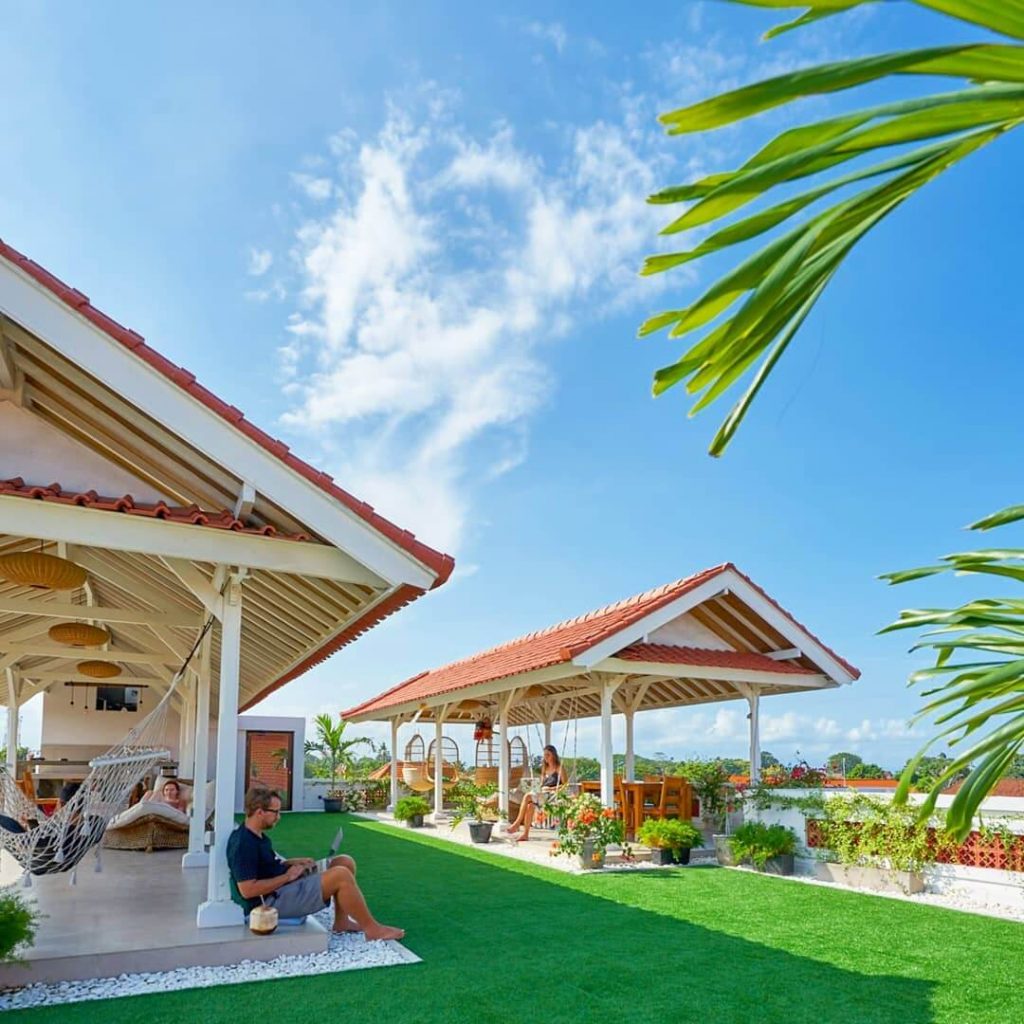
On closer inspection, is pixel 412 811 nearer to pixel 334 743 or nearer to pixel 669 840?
pixel 669 840

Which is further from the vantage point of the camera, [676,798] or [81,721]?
[81,721]

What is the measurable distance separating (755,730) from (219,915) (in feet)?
28.2

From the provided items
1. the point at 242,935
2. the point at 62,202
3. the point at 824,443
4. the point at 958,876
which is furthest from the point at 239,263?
the point at 958,876

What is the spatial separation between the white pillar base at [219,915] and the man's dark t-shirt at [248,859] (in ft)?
0.31

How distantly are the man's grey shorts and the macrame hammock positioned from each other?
2.13m

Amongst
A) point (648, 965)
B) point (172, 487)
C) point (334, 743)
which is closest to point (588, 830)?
point (648, 965)

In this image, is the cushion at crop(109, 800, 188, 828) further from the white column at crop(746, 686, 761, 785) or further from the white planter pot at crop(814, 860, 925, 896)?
the white planter pot at crop(814, 860, 925, 896)

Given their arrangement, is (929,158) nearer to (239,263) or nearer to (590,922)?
(590,922)

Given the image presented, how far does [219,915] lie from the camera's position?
20.3 ft

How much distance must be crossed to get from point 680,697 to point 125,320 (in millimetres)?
11990

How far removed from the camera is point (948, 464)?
1295 centimetres

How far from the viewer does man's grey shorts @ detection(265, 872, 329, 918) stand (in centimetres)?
612

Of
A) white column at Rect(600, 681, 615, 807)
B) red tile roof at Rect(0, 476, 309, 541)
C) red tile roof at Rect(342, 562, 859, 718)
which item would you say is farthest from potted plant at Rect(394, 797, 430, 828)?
red tile roof at Rect(0, 476, 309, 541)

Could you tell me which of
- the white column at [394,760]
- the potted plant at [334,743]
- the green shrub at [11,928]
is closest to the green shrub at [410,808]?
the white column at [394,760]
